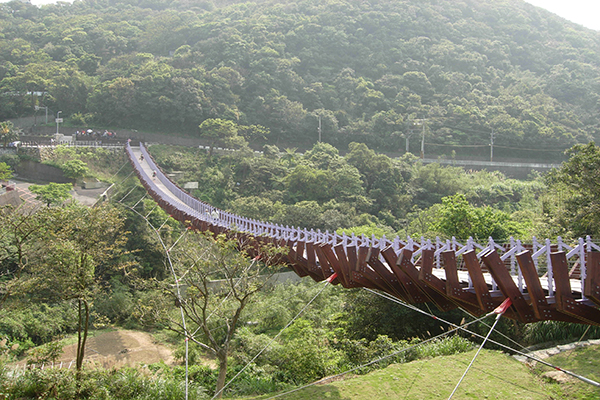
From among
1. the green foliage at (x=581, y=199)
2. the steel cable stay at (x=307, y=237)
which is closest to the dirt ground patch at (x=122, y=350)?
the steel cable stay at (x=307, y=237)

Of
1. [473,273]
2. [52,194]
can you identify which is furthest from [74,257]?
[52,194]

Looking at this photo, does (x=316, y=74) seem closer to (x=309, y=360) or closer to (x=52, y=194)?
(x=52, y=194)

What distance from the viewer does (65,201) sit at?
2942 centimetres

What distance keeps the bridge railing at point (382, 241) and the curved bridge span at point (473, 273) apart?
0.03 m

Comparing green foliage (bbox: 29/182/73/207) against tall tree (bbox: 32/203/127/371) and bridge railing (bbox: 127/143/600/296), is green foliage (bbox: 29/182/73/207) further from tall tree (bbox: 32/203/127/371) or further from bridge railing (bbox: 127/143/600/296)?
tall tree (bbox: 32/203/127/371)

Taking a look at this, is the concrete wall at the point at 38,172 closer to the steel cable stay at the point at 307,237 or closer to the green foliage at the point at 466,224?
the steel cable stay at the point at 307,237

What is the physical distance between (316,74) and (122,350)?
49023 millimetres

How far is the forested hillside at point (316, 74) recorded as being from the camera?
4963cm

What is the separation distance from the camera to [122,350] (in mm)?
18969

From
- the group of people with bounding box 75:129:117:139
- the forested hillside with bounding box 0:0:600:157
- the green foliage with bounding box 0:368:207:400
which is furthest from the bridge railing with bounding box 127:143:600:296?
the forested hillside with bounding box 0:0:600:157

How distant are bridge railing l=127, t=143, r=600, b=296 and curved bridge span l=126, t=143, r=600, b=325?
0.10 ft

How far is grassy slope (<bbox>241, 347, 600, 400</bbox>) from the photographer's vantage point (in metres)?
8.24

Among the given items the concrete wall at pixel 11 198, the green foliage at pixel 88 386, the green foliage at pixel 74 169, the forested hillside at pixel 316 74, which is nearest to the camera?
the green foliage at pixel 88 386

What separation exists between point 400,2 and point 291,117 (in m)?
41.1
